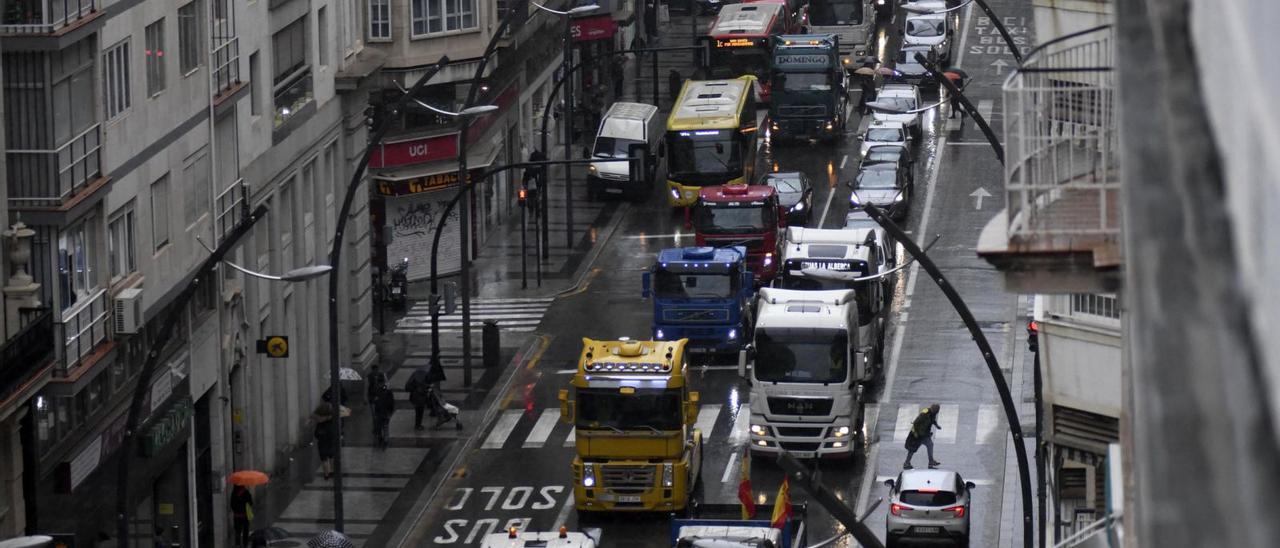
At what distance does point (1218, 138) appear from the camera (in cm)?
357

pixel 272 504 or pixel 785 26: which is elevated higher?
pixel 785 26

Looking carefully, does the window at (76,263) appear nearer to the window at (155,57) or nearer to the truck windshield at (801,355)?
the window at (155,57)

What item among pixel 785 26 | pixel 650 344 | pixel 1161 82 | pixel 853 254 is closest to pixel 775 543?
pixel 650 344

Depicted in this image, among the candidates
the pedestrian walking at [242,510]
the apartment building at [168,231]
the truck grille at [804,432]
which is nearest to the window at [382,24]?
the apartment building at [168,231]

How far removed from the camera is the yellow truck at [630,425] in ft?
131

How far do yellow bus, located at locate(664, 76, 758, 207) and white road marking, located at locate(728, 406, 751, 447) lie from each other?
2084 centimetres

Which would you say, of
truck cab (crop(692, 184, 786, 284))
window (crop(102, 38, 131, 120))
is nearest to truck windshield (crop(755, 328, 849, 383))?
window (crop(102, 38, 131, 120))

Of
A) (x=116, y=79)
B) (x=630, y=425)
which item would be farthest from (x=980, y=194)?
(x=116, y=79)

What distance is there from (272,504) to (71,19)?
46.0 feet

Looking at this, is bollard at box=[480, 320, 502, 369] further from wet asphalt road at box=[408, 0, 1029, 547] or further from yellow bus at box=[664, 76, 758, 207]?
yellow bus at box=[664, 76, 758, 207]

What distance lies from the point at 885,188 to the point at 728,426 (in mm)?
21414

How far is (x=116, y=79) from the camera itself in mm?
35750

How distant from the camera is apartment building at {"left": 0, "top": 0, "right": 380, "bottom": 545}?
32.7 metres

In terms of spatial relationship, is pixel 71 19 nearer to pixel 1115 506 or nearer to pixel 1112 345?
pixel 1112 345
